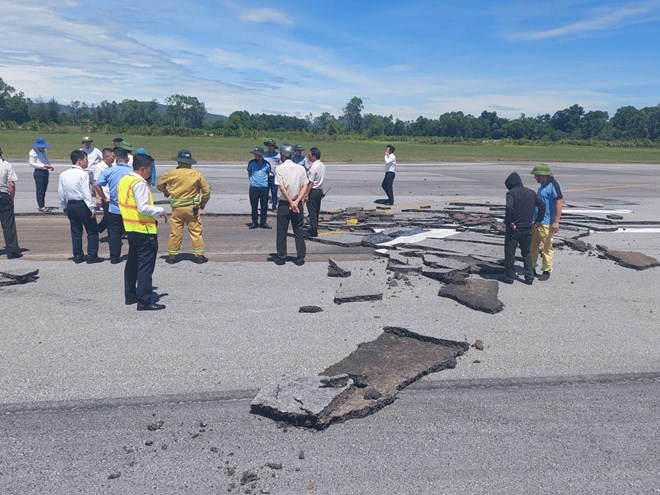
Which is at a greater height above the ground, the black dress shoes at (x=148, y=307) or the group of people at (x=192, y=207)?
the group of people at (x=192, y=207)

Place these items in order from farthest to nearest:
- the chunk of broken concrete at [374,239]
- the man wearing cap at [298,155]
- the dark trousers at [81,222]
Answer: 1. the man wearing cap at [298,155]
2. the chunk of broken concrete at [374,239]
3. the dark trousers at [81,222]

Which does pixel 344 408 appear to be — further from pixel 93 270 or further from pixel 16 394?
pixel 93 270

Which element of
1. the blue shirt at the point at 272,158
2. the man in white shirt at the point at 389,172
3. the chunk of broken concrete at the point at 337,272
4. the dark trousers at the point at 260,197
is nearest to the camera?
the chunk of broken concrete at the point at 337,272

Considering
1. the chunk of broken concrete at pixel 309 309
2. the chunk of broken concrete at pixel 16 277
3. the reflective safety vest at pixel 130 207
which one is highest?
the reflective safety vest at pixel 130 207

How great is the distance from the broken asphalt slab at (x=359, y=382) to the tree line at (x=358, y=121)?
128725mm

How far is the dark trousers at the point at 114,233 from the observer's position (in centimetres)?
1058

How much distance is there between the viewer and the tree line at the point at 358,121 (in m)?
142

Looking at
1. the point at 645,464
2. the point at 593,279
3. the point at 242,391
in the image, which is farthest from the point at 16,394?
the point at 593,279

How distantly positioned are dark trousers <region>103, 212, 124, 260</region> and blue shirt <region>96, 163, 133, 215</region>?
0.12 m

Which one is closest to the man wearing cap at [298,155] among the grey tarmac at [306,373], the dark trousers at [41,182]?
the grey tarmac at [306,373]

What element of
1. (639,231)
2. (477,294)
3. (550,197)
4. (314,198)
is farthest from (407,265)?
(639,231)

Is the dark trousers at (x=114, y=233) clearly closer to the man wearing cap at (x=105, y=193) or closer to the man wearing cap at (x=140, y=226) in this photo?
the man wearing cap at (x=105, y=193)

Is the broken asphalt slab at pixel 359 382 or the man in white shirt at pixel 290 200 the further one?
the man in white shirt at pixel 290 200

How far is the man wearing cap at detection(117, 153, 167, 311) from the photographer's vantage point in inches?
306
